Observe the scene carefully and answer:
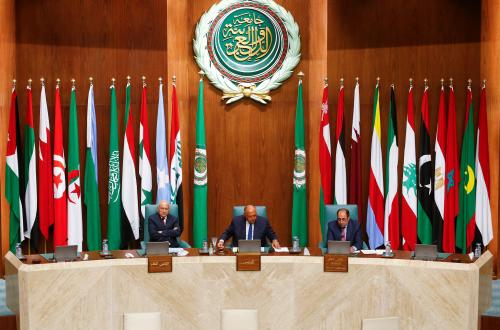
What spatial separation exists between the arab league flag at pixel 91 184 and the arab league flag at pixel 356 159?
289 centimetres

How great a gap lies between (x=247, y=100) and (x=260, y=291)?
3437 millimetres

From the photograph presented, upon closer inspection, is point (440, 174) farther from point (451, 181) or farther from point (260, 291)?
point (260, 291)

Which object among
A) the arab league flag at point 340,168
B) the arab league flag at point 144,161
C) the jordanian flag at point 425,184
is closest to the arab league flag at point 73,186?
the arab league flag at point 144,161

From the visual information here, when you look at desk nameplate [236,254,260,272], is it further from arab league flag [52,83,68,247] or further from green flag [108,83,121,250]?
arab league flag [52,83,68,247]

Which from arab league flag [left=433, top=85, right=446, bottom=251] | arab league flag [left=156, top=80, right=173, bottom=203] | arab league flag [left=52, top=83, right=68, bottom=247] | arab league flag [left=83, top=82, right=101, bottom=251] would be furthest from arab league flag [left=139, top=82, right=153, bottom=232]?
arab league flag [left=433, top=85, right=446, bottom=251]

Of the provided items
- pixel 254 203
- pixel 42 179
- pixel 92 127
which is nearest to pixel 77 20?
pixel 92 127

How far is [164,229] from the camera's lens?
24.2 feet

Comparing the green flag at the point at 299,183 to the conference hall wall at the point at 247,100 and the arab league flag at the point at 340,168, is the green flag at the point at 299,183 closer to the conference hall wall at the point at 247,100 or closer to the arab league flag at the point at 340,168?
the conference hall wall at the point at 247,100

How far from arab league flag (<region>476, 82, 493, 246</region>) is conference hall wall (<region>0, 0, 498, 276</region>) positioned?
16cm

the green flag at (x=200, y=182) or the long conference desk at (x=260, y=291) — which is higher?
the green flag at (x=200, y=182)

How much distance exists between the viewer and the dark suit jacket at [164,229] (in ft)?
24.0

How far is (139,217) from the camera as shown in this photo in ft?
27.8

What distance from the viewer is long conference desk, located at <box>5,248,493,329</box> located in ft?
18.2

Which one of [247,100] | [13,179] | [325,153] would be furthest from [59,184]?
[325,153]
